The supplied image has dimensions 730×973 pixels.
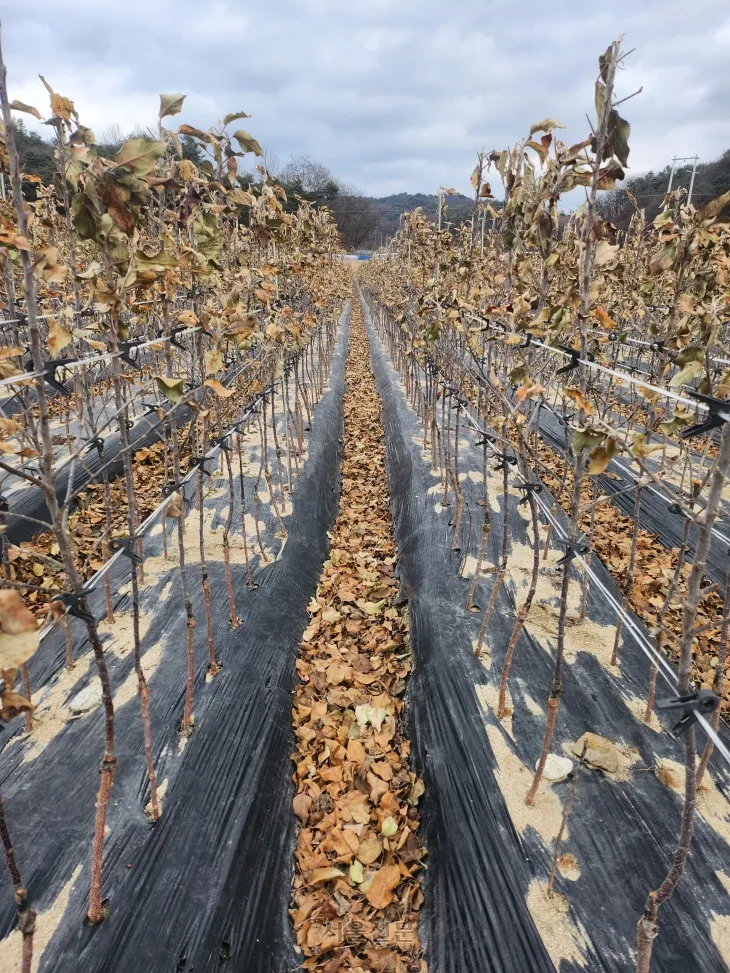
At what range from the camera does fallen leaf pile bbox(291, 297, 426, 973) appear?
225cm

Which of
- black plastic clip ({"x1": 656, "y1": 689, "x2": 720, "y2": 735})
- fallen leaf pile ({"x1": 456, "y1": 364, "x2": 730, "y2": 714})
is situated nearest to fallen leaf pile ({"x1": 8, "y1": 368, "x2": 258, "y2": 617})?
black plastic clip ({"x1": 656, "y1": 689, "x2": 720, "y2": 735})

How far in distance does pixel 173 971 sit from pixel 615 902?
167 cm

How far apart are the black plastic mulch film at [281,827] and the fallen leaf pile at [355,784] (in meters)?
0.10

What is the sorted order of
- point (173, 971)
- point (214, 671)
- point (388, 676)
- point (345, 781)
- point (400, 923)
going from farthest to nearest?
point (388, 676) < point (214, 671) < point (345, 781) < point (400, 923) < point (173, 971)

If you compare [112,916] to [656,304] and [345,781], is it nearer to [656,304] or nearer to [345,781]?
[345,781]

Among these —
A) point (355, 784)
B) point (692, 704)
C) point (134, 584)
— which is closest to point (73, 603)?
point (134, 584)

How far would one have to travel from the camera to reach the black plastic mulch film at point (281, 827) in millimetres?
1964

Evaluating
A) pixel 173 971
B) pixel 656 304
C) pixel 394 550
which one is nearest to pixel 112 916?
pixel 173 971

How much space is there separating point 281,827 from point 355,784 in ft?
1.64

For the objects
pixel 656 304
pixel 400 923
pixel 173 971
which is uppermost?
pixel 656 304

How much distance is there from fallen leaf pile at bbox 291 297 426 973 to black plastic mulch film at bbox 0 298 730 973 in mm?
100

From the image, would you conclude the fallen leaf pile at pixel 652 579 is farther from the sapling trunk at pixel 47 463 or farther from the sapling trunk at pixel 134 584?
the sapling trunk at pixel 47 463

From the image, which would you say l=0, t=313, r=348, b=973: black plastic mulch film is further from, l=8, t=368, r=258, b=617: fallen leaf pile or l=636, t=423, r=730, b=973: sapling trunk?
l=636, t=423, r=730, b=973: sapling trunk

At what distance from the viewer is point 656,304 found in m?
6.36
